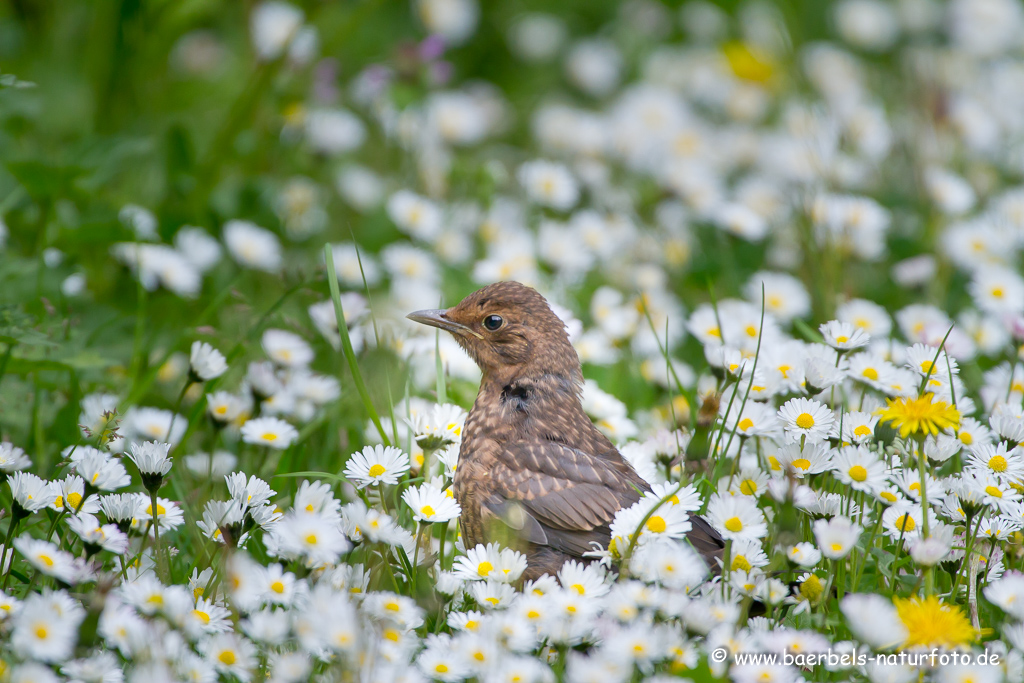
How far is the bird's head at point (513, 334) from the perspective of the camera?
3.65 meters

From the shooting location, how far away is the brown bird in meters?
3.13

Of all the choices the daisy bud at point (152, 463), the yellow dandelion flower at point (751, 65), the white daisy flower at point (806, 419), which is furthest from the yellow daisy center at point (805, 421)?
the yellow dandelion flower at point (751, 65)

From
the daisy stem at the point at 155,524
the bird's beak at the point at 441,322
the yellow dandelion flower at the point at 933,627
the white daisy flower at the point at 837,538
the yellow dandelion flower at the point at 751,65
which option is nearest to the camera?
the yellow dandelion flower at the point at 933,627

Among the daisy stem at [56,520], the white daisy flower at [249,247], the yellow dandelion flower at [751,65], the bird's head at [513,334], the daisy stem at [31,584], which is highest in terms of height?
the yellow dandelion flower at [751,65]

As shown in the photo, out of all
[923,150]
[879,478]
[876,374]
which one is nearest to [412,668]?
[879,478]

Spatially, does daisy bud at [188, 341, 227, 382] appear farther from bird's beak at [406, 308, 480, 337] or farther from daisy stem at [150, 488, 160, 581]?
bird's beak at [406, 308, 480, 337]

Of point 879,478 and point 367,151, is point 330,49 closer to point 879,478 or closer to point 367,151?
point 367,151

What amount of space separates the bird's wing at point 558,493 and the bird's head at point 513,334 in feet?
1.22

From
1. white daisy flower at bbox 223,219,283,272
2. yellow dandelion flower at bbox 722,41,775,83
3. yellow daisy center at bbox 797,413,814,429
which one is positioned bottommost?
yellow daisy center at bbox 797,413,814,429

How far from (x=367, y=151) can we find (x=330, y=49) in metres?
0.99

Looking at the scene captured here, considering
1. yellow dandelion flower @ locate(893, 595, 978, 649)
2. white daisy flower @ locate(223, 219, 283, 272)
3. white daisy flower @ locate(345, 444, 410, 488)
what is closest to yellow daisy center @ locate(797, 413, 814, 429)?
yellow dandelion flower @ locate(893, 595, 978, 649)

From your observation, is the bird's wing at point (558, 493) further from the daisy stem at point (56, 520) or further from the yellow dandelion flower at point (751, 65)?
the yellow dandelion flower at point (751, 65)

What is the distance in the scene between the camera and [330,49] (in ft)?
19.5

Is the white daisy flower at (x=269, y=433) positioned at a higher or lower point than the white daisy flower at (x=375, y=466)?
higher
